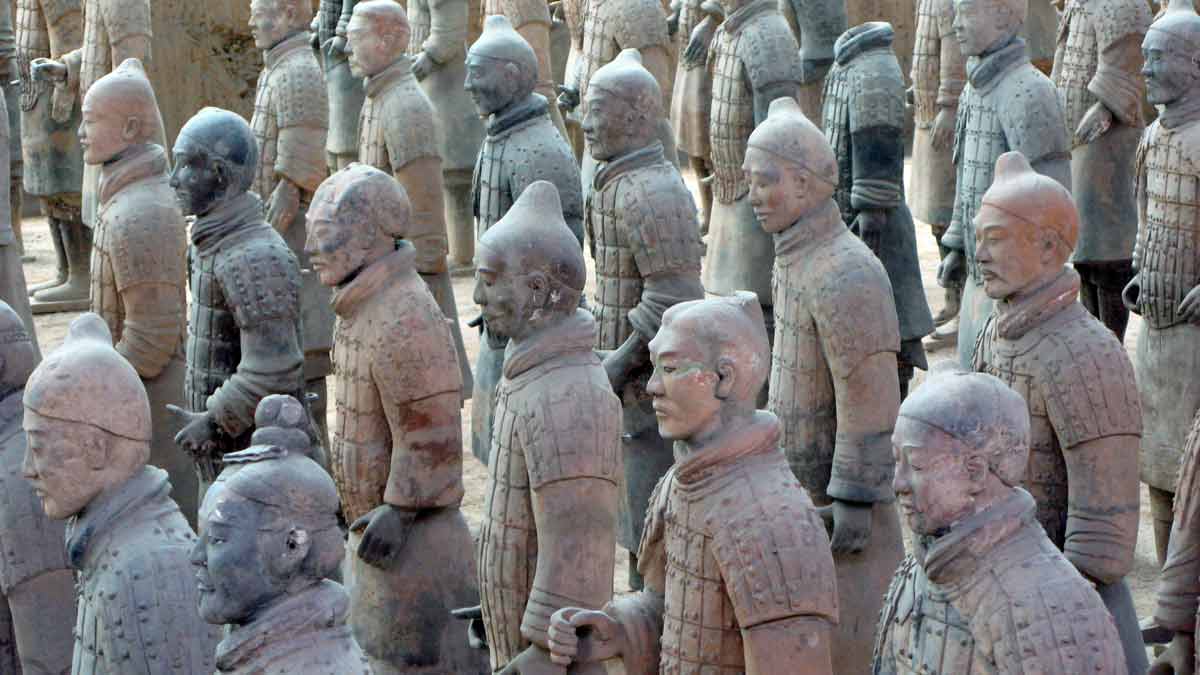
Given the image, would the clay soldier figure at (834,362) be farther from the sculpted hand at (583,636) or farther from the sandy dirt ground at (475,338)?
the sculpted hand at (583,636)

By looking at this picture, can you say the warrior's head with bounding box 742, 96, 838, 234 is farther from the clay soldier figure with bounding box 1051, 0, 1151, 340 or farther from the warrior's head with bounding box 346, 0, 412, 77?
the clay soldier figure with bounding box 1051, 0, 1151, 340

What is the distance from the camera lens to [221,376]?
234 inches

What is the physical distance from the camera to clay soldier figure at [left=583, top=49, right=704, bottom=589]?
6.15 m

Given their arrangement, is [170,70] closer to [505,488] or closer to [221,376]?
[221,376]

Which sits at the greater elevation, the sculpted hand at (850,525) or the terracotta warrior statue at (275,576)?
the terracotta warrior statue at (275,576)

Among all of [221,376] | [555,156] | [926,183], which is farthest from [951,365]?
[926,183]

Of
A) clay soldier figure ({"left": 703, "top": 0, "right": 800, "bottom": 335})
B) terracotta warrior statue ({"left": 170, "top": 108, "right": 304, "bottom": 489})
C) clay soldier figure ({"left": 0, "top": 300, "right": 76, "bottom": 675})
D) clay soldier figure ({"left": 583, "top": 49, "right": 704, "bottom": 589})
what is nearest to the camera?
clay soldier figure ({"left": 0, "top": 300, "right": 76, "bottom": 675})

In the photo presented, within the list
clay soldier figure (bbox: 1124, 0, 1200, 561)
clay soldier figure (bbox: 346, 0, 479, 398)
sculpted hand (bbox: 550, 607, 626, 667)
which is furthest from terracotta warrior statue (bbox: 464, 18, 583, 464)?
sculpted hand (bbox: 550, 607, 626, 667)

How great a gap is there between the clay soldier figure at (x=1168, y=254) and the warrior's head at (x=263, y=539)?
3.62 metres

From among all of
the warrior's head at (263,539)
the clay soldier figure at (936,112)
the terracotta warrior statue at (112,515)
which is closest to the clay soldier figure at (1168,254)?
the clay soldier figure at (936,112)

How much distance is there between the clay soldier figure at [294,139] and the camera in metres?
8.04

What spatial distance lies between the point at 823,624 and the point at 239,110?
10040 mm

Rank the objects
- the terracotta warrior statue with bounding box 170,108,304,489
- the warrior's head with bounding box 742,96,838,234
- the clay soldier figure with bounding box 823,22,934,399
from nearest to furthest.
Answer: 1. the warrior's head with bounding box 742,96,838,234
2. the terracotta warrior statue with bounding box 170,108,304,489
3. the clay soldier figure with bounding box 823,22,934,399

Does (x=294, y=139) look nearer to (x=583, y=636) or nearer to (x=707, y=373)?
(x=583, y=636)
